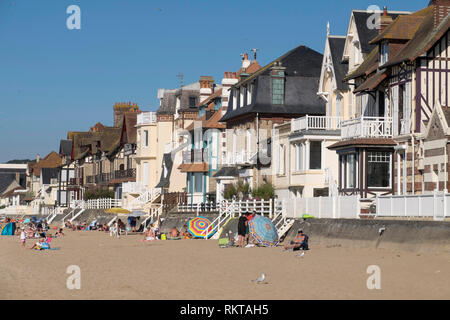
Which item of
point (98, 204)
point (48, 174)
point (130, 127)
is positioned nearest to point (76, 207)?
point (98, 204)

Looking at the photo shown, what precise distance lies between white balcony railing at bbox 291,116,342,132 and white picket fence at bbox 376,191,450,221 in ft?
46.3

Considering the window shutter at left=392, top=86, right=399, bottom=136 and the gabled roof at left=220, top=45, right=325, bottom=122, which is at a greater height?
the gabled roof at left=220, top=45, right=325, bottom=122

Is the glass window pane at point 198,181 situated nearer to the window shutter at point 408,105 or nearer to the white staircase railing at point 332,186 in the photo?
the white staircase railing at point 332,186

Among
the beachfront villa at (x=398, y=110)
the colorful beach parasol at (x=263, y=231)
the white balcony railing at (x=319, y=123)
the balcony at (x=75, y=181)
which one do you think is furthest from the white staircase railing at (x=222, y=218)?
the balcony at (x=75, y=181)

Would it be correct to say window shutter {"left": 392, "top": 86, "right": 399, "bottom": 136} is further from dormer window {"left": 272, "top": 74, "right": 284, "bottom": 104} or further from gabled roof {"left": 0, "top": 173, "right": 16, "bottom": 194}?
gabled roof {"left": 0, "top": 173, "right": 16, "bottom": 194}

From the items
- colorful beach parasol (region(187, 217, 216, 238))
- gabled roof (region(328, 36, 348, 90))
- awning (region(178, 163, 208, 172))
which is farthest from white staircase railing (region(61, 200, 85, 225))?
gabled roof (region(328, 36, 348, 90))

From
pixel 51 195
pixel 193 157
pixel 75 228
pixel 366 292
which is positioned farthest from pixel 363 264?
pixel 51 195

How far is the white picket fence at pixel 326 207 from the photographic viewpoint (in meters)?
29.3

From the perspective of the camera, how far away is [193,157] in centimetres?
5900

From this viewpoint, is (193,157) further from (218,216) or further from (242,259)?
(242,259)

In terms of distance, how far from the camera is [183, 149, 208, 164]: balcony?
58.3 m

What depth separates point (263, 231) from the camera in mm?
32156

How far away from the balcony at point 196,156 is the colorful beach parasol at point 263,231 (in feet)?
84.7

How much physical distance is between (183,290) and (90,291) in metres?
1.91
